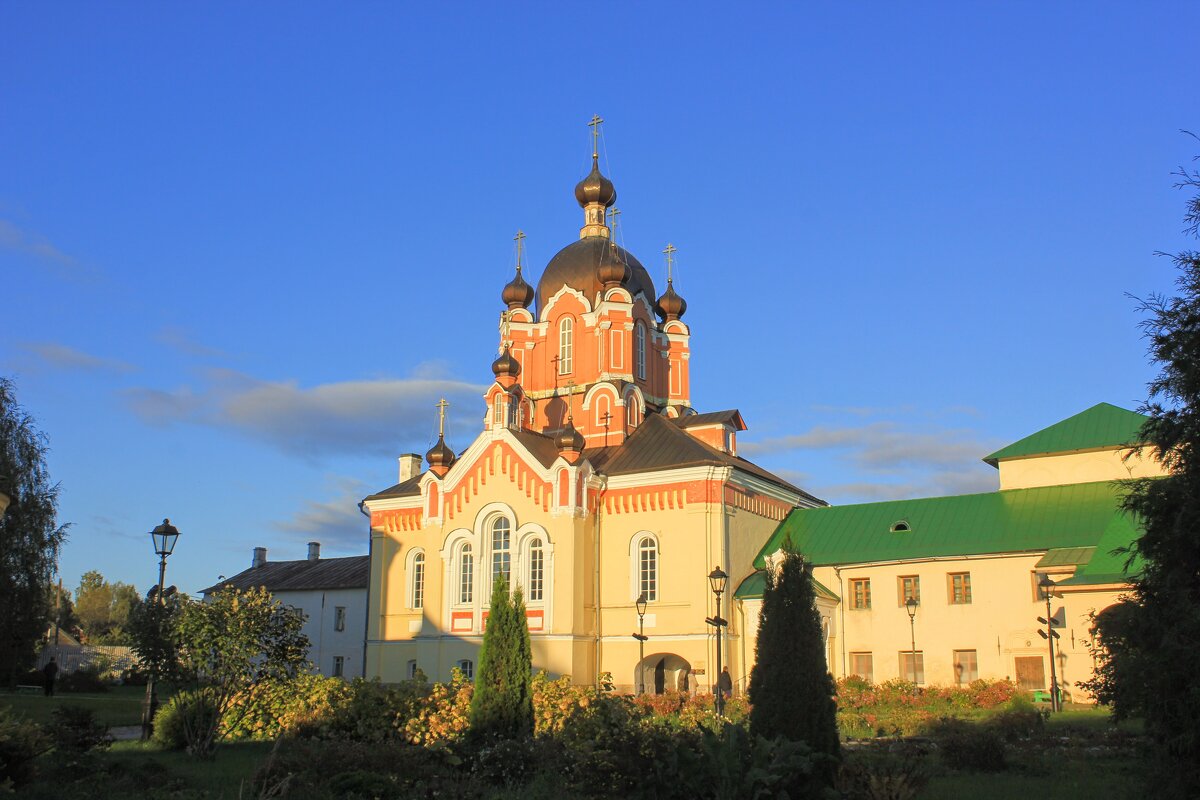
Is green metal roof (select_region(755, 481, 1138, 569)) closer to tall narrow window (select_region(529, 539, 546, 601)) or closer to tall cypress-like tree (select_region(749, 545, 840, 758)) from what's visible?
tall narrow window (select_region(529, 539, 546, 601))

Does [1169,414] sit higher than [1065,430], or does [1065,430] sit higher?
[1065,430]

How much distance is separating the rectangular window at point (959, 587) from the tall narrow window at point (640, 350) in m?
13.1

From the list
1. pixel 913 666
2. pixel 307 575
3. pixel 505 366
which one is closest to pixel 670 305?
pixel 505 366

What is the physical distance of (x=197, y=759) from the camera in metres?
16.7

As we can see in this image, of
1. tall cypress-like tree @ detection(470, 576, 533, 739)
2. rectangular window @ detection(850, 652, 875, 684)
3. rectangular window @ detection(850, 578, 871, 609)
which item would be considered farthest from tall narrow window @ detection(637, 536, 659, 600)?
tall cypress-like tree @ detection(470, 576, 533, 739)

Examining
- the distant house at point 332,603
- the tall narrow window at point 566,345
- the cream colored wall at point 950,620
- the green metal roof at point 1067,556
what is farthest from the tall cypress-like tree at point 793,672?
the distant house at point 332,603

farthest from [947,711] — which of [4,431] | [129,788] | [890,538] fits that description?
[4,431]

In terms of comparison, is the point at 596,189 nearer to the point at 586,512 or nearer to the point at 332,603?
the point at 586,512

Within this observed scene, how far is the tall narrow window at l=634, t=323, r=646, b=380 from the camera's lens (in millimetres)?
38906

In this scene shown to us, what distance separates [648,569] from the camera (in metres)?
32.5

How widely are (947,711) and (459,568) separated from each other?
51.6ft

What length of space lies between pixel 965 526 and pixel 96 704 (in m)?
25.7

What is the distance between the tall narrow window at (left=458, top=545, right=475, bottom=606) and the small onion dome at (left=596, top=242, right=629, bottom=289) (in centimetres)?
1082

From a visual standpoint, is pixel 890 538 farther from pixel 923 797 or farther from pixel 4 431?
pixel 4 431
